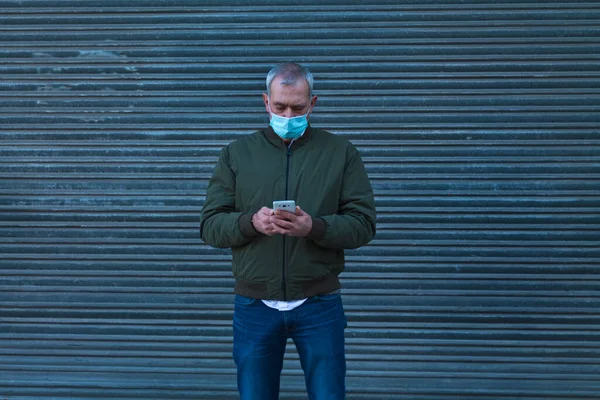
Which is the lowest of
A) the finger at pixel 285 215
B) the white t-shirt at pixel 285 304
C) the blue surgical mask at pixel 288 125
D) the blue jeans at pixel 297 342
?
the blue jeans at pixel 297 342

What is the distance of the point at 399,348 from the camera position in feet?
17.0

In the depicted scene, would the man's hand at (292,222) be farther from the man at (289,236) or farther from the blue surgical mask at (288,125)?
the blue surgical mask at (288,125)

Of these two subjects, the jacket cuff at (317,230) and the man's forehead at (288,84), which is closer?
the jacket cuff at (317,230)

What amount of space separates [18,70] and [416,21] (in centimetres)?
267

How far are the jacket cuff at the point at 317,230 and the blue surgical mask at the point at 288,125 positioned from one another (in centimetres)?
41

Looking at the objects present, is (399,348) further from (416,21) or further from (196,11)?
(196,11)

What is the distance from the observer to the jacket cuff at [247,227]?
3.21 meters

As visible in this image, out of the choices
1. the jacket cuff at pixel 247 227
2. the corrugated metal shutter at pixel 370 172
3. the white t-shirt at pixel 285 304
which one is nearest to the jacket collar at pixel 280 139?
the jacket cuff at pixel 247 227

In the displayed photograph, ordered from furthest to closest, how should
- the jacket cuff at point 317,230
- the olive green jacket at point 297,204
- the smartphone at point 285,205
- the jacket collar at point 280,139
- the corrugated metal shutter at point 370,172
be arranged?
1. the corrugated metal shutter at point 370,172
2. the jacket collar at point 280,139
3. the olive green jacket at point 297,204
4. the jacket cuff at point 317,230
5. the smartphone at point 285,205

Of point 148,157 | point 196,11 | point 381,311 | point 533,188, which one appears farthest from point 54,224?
point 533,188

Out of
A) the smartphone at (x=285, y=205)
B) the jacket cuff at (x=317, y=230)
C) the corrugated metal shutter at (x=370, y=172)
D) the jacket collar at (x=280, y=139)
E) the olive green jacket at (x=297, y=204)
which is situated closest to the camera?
the smartphone at (x=285, y=205)

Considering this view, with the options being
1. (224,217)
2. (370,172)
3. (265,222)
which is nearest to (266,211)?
(265,222)

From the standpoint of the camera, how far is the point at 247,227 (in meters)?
3.22

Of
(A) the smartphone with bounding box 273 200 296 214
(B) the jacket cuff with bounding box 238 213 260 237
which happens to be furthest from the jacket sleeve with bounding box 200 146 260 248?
(A) the smartphone with bounding box 273 200 296 214
